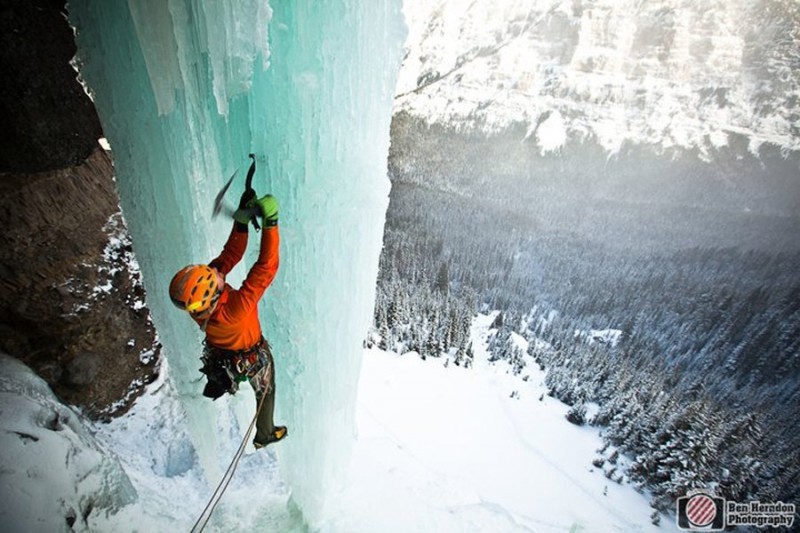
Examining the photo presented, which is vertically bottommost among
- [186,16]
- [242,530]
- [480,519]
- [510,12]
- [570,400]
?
[570,400]

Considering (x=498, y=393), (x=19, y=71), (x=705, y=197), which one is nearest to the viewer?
(x=19, y=71)

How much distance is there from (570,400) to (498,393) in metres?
10.6

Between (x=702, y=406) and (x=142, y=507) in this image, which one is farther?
(x=702, y=406)

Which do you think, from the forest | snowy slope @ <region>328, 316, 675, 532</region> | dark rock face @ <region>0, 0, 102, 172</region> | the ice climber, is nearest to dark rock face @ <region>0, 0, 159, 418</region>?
dark rock face @ <region>0, 0, 102, 172</region>

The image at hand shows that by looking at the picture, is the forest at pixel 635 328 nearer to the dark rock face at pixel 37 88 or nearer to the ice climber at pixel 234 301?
the ice climber at pixel 234 301

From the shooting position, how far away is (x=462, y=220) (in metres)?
93.6

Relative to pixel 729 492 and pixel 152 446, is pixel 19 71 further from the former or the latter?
pixel 729 492

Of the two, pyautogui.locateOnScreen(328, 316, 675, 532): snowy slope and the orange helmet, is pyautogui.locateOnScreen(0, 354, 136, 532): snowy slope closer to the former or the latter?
the orange helmet

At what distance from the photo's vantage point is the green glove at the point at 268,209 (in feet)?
8.78

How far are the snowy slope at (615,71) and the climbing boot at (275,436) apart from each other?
17573 centimetres

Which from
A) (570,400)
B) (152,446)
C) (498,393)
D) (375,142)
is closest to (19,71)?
(375,142)

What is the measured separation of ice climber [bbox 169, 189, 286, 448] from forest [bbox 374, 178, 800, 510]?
21.8 m

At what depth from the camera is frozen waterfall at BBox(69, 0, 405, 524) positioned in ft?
8.84

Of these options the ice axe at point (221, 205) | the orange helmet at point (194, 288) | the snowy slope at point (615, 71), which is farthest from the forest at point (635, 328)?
the snowy slope at point (615, 71)
